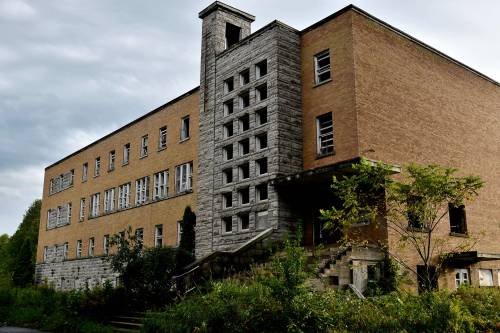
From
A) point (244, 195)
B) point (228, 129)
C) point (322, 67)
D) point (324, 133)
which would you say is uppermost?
point (322, 67)

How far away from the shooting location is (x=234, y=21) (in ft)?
100

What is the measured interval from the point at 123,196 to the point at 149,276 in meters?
18.3

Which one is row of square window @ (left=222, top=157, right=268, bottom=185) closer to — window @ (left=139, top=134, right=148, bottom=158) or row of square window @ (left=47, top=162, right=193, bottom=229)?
row of square window @ (left=47, top=162, right=193, bottom=229)

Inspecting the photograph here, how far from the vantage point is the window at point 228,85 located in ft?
93.1

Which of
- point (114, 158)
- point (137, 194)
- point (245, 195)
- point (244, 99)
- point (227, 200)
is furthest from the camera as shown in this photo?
point (114, 158)

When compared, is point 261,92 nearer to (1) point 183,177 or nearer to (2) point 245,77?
(2) point 245,77

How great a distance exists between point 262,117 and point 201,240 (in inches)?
285

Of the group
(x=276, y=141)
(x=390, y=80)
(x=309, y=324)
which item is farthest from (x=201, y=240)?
(x=309, y=324)

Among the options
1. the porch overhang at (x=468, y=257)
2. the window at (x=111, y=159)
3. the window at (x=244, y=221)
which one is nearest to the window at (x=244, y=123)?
the window at (x=244, y=221)

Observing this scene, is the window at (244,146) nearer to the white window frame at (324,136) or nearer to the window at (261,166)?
the window at (261,166)

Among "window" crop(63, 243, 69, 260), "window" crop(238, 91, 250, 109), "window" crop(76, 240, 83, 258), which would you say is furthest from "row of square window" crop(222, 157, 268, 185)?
"window" crop(63, 243, 69, 260)

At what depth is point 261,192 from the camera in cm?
2492

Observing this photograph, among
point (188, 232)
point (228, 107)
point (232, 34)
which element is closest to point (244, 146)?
point (228, 107)

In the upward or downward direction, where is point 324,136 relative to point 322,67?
A: downward
